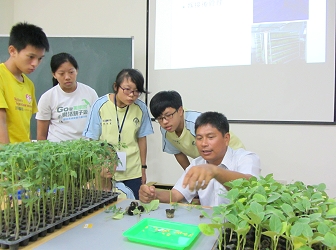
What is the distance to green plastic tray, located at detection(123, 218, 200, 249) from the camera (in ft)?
2.89

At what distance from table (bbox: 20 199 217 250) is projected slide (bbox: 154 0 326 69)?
2190mm

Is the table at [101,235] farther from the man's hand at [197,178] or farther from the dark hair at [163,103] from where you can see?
the dark hair at [163,103]

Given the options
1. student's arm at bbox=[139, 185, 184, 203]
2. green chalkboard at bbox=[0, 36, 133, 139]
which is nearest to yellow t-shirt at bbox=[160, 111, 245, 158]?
student's arm at bbox=[139, 185, 184, 203]

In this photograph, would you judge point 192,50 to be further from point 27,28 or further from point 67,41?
point 27,28

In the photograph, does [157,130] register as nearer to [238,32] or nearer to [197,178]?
[238,32]

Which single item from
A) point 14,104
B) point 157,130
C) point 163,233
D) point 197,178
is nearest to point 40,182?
point 163,233

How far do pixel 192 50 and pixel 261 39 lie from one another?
75 centimetres

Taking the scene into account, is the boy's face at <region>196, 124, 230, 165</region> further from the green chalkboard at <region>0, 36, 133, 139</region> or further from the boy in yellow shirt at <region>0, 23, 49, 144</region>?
the green chalkboard at <region>0, 36, 133, 139</region>

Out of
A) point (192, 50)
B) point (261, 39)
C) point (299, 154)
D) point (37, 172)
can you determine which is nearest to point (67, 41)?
point (192, 50)

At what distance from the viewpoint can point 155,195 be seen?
144cm

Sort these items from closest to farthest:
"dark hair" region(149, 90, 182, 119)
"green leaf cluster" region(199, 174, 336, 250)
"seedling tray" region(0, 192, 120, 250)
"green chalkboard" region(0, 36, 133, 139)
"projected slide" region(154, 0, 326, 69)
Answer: "green leaf cluster" region(199, 174, 336, 250) → "seedling tray" region(0, 192, 120, 250) → "dark hair" region(149, 90, 182, 119) → "projected slide" region(154, 0, 326, 69) → "green chalkboard" region(0, 36, 133, 139)

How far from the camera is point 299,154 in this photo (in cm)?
278

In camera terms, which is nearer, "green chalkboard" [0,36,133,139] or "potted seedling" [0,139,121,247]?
"potted seedling" [0,139,121,247]

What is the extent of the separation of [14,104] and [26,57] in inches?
12.2
